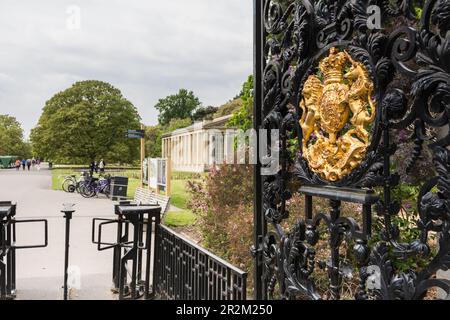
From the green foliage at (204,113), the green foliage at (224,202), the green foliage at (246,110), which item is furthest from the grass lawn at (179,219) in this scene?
the green foliage at (246,110)

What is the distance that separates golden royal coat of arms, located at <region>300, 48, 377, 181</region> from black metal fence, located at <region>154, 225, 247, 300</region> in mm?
728

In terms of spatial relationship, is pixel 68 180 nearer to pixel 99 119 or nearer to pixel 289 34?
pixel 99 119

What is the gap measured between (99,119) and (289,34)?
6.17 m

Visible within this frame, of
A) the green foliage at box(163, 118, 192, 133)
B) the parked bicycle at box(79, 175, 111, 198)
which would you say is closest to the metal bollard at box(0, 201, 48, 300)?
the green foliage at box(163, 118, 192, 133)

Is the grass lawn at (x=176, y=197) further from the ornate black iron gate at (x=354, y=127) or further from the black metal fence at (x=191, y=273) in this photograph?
the ornate black iron gate at (x=354, y=127)

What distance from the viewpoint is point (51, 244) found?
17.5ft

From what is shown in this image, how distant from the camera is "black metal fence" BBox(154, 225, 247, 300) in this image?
1888 mm

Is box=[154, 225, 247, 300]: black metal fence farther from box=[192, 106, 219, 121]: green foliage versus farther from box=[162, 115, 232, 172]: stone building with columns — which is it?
box=[192, 106, 219, 121]: green foliage

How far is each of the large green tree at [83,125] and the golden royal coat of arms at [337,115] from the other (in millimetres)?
6228

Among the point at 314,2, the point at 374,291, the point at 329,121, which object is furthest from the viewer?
the point at 314,2

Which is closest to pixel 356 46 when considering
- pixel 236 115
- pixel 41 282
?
pixel 236 115

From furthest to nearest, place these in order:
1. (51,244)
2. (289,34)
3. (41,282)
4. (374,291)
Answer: (51,244) < (41,282) < (289,34) < (374,291)

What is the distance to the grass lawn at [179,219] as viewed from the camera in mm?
6918

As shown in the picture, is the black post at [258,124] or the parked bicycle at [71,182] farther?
the parked bicycle at [71,182]
